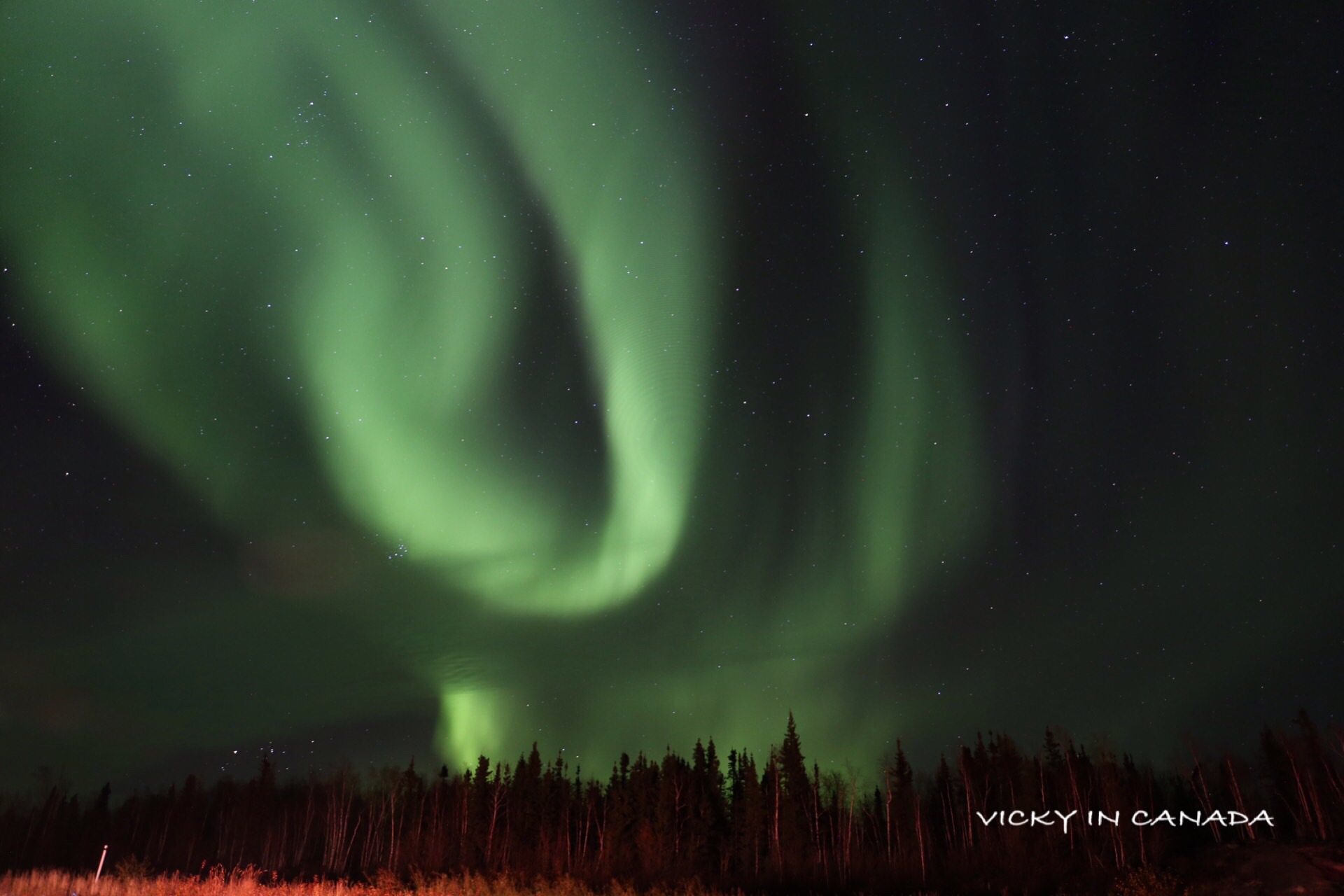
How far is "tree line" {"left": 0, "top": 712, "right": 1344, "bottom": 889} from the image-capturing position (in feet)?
199

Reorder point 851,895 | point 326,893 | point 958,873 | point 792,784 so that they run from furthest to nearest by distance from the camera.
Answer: point 792,784 < point 958,873 < point 851,895 < point 326,893

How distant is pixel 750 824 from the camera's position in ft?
232

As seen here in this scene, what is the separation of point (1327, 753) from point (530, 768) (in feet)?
233

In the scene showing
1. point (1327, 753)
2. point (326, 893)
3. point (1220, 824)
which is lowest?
point (326, 893)

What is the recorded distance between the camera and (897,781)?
Result: 80.5 meters

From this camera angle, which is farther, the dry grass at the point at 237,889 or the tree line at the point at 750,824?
the tree line at the point at 750,824

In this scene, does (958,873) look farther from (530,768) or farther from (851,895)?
(530,768)

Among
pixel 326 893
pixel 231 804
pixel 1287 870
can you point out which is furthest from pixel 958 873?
pixel 231 804

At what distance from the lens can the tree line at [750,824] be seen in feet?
199

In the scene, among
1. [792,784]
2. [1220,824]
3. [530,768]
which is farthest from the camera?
[530,768]

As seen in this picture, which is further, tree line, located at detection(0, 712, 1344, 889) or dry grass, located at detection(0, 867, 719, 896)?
tree line, located at detection(0, 712, 1344, 889)

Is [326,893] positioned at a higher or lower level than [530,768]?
lower

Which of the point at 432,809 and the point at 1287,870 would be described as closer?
the point at 1287,870

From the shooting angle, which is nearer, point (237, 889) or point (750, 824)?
point (237, 889)
